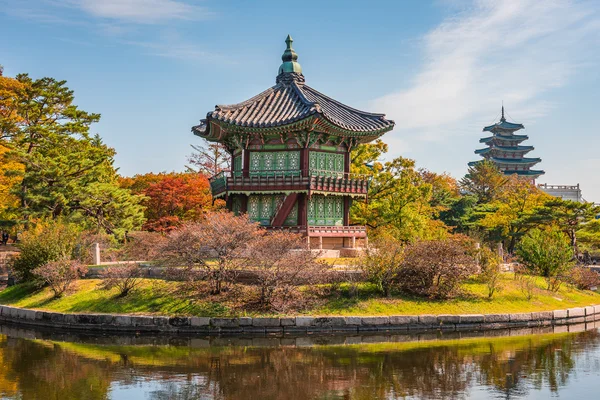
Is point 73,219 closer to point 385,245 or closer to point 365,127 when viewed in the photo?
point 365,127

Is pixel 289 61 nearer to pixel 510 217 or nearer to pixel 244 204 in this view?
pixel 244 204

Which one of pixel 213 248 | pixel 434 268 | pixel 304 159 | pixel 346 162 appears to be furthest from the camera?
pixel 346 162

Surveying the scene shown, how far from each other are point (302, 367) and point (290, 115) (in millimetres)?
19512

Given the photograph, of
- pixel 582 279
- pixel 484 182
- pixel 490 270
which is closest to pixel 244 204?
pixel 490 270

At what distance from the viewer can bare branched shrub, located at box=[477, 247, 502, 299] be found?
2778 cm

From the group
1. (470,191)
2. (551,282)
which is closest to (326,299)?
(551,282)

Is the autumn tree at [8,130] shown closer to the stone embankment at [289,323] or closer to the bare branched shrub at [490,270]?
the stone embankment at [289,323]

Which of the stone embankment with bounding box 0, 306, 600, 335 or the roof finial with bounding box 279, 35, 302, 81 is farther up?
the roof finial with bounding box 279, 35, 302, 81

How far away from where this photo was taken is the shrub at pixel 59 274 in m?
27.9

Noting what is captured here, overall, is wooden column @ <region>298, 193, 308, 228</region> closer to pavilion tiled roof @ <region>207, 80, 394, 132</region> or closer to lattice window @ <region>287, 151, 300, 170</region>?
lattice window @ <region>287, 151, 300, 170</region>

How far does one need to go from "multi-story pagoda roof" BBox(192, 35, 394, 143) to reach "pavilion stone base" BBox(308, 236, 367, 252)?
6.13 m

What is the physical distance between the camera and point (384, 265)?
26719 millimetres

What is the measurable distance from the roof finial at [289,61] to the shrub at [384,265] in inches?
681

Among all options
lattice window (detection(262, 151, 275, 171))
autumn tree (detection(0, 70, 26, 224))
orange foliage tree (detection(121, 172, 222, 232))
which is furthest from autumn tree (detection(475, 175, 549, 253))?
autumn tree (detection(0, 70, 26, 224))
